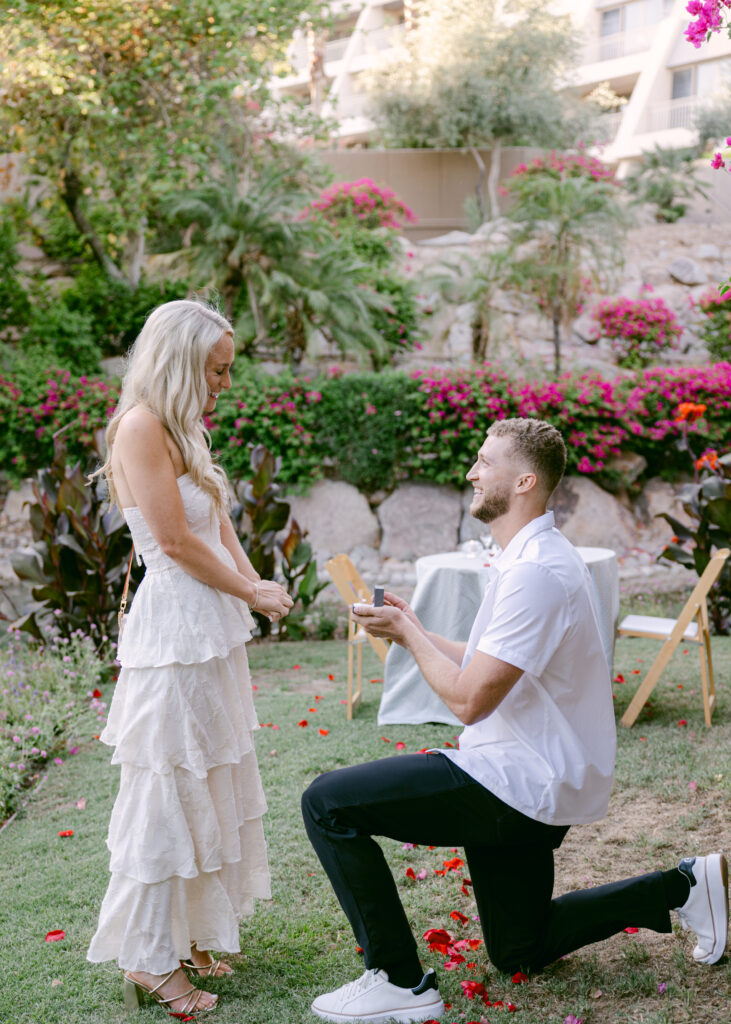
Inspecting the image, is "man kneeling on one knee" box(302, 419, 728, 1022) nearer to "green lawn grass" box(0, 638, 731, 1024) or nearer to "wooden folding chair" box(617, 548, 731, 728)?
"green lawn grass" box(0, 638, 731, 1024)

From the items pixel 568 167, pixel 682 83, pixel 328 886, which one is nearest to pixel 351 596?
pixel 328 886

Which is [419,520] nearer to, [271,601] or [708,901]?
[271,601]

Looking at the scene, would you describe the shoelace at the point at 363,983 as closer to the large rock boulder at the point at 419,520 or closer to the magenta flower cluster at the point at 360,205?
the large rock boulder at the point at 419,520

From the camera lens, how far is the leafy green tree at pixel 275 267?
10883mm

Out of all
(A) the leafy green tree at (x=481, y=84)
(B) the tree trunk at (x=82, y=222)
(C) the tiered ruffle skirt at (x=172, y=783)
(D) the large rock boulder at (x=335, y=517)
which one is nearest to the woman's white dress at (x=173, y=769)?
(C) the tiered ruffle skirt at (x=172, y=783)

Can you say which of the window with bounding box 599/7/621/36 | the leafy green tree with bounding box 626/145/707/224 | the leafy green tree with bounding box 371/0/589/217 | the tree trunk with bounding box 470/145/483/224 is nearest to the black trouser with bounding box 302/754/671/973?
the leafy green tree with bounding box 626/145/707/224

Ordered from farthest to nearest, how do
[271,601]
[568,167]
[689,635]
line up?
[568,167] → [689,635] → [271,601]

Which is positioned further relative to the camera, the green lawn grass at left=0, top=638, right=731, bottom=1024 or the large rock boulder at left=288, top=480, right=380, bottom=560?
the large rock boulder at left=288, top=480, right=380, bottom=560

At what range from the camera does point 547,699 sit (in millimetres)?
2373

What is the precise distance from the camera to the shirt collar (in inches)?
95.3

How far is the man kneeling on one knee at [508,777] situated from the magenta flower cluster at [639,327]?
36.3 feet

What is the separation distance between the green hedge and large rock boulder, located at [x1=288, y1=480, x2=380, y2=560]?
211mm

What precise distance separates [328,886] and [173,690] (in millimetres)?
1281

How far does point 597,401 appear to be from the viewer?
998cm
